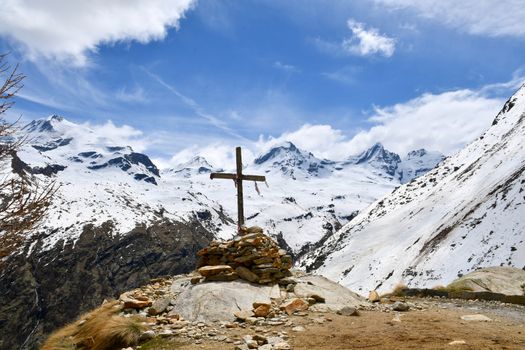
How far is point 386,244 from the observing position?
12950cm

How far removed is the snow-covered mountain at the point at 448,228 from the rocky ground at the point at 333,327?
51530mm

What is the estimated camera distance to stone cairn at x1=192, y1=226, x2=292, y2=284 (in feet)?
60.6

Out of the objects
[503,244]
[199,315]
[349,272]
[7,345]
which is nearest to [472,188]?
[349,272]

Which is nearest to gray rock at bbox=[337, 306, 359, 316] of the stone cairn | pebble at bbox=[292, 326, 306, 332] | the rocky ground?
the rocky ground

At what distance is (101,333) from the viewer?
13.4 m

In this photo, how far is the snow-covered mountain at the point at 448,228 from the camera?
7181cm

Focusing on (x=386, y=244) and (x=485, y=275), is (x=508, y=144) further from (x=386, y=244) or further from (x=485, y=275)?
(x=485, y=275)

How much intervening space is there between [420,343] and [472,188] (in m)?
123

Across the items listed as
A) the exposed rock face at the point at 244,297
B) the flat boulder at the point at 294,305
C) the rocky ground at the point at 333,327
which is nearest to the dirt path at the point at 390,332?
the rocky ground at the point at 333,327

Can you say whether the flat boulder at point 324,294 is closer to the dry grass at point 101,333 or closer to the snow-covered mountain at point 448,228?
the dry grass at point 101,333

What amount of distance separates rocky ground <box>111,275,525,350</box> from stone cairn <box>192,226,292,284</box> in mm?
980

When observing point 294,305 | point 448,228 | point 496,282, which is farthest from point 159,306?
point 448,228

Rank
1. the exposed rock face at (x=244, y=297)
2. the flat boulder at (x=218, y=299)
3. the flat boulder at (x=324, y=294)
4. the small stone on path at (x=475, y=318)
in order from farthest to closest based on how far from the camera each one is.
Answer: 1. the flat boulder at (x=324, y=294)
2. the exposed rock face at (x=244, y=297)
3. the flat boulder at (x=218, y=299)
4. the small stone on path at (x=475, y=318)

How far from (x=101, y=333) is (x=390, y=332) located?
8799 millimetres
